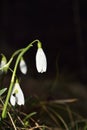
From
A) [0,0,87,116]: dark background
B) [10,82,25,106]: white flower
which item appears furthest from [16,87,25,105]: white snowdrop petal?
[0,0,87,116]: dark background

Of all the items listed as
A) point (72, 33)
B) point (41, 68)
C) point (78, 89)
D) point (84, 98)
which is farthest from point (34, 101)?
point (72, 33)

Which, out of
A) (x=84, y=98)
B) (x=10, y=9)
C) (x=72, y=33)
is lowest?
(x=84, y=98)

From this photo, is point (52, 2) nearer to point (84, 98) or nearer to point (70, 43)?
point (70, 43)

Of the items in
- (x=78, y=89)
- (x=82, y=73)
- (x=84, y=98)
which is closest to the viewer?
(x=84, y=98)

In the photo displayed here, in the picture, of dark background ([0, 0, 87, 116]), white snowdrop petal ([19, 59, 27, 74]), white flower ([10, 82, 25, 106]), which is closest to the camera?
white flower ([10, 82, 25, 106])

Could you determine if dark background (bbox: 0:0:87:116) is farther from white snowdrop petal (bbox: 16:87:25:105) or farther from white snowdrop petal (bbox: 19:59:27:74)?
white snowdrop petal (bbox: 16:87:25:105)

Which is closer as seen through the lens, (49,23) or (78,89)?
(78,89)

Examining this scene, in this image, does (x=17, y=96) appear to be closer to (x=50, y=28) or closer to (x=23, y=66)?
(x=23, y=66)

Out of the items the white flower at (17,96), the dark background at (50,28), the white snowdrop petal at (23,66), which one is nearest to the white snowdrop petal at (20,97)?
the white flower at (17,96)
